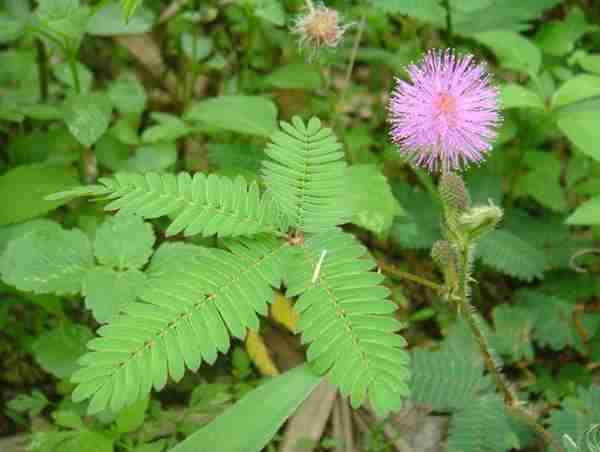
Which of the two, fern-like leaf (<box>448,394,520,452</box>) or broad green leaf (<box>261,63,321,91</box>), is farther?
broad green leaf (<box>261,63,321,91</box>)

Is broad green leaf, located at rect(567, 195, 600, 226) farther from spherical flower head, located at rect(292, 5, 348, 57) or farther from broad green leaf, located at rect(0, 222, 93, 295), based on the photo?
broad green leaf, located at rect(0, 222, 93, 295)

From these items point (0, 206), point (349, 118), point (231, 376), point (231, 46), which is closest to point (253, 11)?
point (231, 46)

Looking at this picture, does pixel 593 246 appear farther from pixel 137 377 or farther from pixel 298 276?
pixel 137 377

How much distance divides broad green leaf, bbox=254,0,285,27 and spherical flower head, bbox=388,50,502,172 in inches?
30.1

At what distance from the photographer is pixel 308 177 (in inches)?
63.8

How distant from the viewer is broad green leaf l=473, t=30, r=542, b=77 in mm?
2504

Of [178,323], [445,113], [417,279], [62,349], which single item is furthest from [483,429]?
[62,349]

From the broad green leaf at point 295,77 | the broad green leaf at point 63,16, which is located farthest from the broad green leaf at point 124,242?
the broad green leaf at point 295,77

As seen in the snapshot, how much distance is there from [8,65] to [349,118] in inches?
62.0

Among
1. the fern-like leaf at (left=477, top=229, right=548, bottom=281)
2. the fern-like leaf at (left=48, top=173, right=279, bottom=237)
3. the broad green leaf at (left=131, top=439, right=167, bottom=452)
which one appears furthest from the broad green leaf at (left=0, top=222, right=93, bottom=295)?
the fern-like leaf at (left=477, top=229, right=548, bottom=281)

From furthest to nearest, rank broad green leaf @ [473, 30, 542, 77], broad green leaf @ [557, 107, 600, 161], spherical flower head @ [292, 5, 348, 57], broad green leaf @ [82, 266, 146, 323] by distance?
broad green leaf @ [473, 30, 542, 77]
spherical flower head @ [292, 5, 348, 57]
broad green leaf @ [557, 107, 600, 161]
broad green leaf @ [82, 266, 146, 323]

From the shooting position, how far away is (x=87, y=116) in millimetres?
2236

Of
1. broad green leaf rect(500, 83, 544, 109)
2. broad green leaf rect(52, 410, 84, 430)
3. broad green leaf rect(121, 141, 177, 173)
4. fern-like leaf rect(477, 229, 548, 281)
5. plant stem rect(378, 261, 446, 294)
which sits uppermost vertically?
broad green leaf rect(500, 83, 544, 109)

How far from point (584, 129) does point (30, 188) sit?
6.19 ft
